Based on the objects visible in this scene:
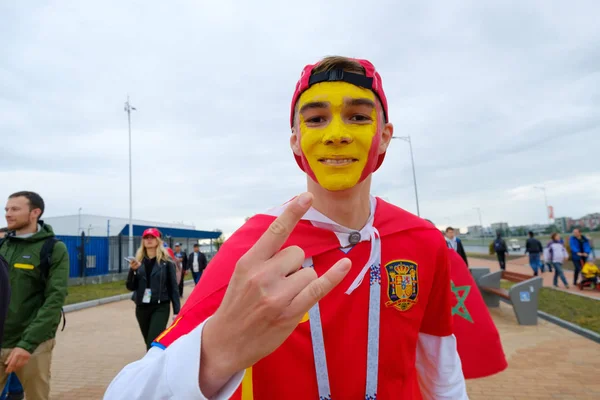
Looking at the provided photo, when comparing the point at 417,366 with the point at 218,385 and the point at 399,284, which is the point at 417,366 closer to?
the point at 399,284

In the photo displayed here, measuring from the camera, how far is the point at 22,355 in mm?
3186

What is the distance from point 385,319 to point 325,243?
0.42 m

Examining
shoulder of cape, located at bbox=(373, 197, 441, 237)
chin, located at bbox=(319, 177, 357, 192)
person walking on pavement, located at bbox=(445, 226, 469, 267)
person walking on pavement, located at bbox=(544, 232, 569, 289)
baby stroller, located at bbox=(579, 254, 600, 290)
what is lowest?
baby stroller, located at bbox=(579, 254, 600, 290)

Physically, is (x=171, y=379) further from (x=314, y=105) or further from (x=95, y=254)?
(x=95, y=254)

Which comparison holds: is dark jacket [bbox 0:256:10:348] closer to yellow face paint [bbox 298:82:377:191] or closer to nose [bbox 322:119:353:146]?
yellow face paint [bbox 298:82:377:191]

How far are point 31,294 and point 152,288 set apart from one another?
1.49 m

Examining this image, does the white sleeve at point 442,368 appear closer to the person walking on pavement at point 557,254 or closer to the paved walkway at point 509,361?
the paved walkway at point 509,361

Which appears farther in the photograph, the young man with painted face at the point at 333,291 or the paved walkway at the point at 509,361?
the paved walkway at the point at 509,361

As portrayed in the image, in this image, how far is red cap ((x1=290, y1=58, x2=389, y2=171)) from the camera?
1.69 metres

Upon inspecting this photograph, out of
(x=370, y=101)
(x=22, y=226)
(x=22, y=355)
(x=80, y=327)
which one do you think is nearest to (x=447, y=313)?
Result: (x=370, y=101)

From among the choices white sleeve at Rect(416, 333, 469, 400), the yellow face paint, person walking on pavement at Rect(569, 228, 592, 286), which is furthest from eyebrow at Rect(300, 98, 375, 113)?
person walking on pavement at Rect(569, 228, 592, 286)

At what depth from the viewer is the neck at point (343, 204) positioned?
1.73m

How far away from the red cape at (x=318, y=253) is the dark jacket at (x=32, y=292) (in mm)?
2677

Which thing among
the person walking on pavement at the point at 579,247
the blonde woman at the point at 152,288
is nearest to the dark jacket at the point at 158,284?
the blonde woman at the point at 152,288
